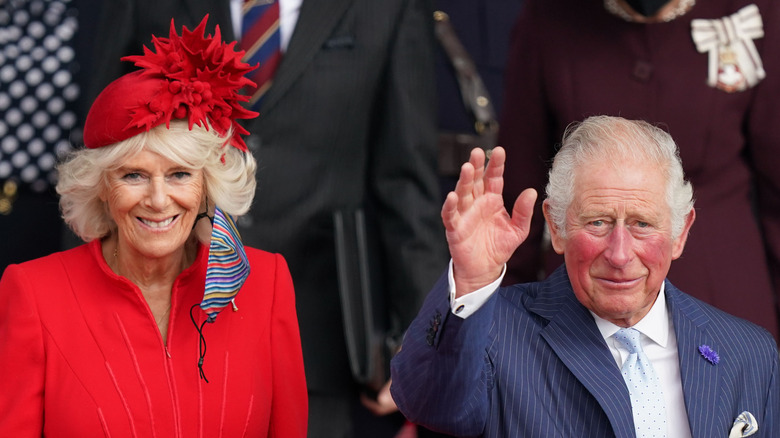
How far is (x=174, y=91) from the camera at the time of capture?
9.88ft

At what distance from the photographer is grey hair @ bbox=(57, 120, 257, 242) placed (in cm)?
301

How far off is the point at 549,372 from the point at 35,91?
6.47 ft

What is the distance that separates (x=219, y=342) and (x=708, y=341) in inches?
43.1

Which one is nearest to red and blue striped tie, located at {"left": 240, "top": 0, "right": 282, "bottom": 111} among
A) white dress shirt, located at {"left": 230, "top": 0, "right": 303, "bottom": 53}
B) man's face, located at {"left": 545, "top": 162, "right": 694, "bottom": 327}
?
white dress shirt, located at {"left": 230, "top": 0, "right": 303, "bottom": 53}

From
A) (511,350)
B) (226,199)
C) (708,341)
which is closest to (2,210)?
(226,199)

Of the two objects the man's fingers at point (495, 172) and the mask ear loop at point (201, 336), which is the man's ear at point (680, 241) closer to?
the man's fingers at point (495, 172)

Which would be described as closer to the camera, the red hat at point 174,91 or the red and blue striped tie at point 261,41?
the red hat at point 174,91

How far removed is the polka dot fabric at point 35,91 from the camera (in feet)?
13.5

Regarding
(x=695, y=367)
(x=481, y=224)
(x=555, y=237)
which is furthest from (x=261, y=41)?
(x=695, y=367)

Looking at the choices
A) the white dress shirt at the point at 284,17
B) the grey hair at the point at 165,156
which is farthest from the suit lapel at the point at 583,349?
the white dress shirt at the point at 284,17

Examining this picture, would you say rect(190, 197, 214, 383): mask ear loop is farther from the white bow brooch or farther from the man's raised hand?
the white bow brooch

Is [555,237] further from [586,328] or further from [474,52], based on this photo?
[474,52]

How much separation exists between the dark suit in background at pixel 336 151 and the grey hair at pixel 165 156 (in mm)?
572

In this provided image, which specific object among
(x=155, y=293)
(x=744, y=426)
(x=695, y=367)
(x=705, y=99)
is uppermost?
(x=705, y=99)
